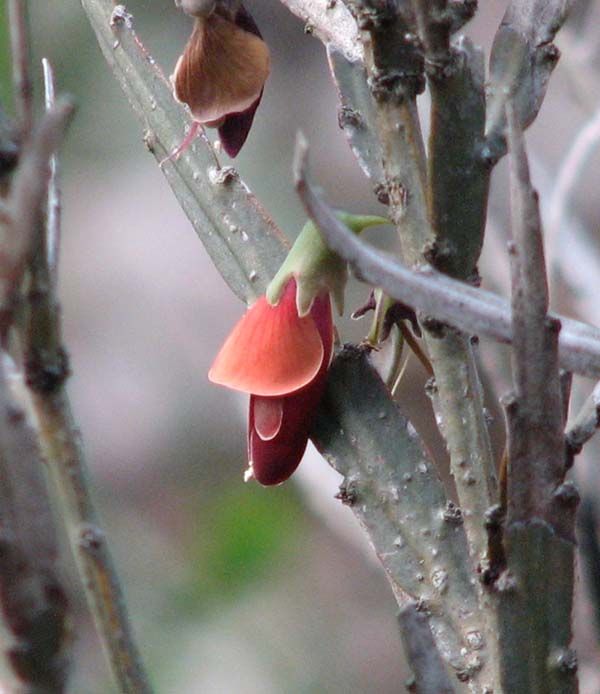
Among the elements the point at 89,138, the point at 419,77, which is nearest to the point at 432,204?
the point at 419,77

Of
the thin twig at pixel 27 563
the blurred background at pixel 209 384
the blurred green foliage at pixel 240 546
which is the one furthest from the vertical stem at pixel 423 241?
the blurred green foliage at pixel 240 546

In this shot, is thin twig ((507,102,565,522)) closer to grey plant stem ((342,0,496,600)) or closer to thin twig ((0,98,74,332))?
grey plant stem ((342,0,496,600))

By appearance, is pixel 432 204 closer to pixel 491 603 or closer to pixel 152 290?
pixel 491 603

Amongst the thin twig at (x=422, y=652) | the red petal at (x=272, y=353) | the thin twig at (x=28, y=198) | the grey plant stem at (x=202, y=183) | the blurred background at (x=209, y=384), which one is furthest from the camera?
the blurred background at (x=209, y=384)

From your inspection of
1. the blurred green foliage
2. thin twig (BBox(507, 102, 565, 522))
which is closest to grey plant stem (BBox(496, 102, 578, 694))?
thin twig (BBox(507, 102, 565, 522))

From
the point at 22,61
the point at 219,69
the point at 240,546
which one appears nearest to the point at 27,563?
the point at 22,61

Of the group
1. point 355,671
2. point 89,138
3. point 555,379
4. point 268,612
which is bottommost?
point 355,671

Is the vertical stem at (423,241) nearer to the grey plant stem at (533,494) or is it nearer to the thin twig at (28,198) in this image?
the grey plant stem at (533,494)
